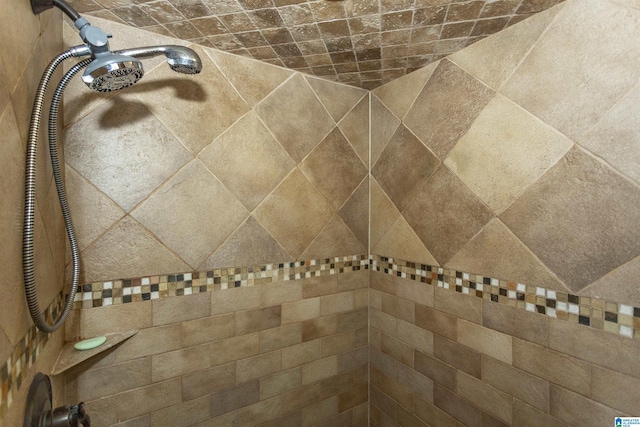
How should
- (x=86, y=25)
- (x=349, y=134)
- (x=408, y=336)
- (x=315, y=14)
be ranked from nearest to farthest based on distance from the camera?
(x=86, y=25) → (x=315, y=14) → (x=408, y=336) → (x=349, y=134)

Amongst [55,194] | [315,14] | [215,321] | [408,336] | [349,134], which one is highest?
[315,14]

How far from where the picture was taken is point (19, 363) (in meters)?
0.67

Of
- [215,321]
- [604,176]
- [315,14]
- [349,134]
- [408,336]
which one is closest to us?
[604,176]

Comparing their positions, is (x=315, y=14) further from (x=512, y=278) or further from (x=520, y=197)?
(x=512, y=278)

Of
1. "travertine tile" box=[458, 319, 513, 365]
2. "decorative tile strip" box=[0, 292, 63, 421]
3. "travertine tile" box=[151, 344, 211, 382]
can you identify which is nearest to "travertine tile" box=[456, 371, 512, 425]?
"travertine tile" box=[458, 319, 513, 365]

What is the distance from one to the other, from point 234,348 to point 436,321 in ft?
3.05

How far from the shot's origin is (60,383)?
1020 mm

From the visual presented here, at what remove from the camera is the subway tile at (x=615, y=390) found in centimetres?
87

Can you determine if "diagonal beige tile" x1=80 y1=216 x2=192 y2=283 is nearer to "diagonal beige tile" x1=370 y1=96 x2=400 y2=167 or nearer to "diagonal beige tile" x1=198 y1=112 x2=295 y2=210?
"diagonal beige tile" x1=198 y1=112 x2=295 y2=210

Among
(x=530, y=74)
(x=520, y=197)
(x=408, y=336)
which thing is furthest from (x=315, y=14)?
(x=408, y=336)

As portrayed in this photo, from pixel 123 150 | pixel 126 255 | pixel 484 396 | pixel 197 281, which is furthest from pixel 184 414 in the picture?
pixel 484 396

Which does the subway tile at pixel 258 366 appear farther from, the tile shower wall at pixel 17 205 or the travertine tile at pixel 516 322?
the travertine tile at pixel 516 322

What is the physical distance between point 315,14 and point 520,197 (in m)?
0.98

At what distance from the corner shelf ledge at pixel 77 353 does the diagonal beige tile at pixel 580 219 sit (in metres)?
1.50
